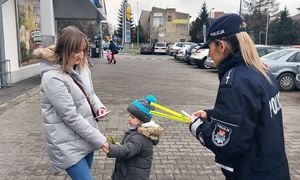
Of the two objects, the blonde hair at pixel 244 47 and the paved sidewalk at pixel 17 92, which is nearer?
the blonde hair at pixel 244 47

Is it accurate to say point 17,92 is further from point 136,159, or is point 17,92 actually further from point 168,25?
point 168,25

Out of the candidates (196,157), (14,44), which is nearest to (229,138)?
(196,157)

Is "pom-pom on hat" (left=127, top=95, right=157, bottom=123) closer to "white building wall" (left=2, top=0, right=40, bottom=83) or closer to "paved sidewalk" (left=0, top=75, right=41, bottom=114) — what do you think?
"paved sidewalk" (left=0, top=75, right=41, bottom=114)

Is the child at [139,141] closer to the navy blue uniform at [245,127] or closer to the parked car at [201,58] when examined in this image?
the navy blue uniform at [245,127]

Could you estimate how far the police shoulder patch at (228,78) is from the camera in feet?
6.35

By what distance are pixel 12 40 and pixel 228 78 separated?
1237cm

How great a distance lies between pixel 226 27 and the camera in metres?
2.04

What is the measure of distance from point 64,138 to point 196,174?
2399mm

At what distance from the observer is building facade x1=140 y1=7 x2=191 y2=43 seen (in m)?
85.6

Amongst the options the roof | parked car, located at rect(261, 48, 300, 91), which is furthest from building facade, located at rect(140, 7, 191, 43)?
parked car, located at rect(261, 48, 300, 91)

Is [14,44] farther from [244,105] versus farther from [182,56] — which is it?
[182,56]

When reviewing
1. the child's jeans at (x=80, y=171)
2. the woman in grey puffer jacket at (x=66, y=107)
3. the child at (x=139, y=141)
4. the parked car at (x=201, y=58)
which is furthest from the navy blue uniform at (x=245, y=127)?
the parked car at (x=201, y=58)

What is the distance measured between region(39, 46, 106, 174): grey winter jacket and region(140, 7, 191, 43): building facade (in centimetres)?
8117

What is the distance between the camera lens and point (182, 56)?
27484mm
